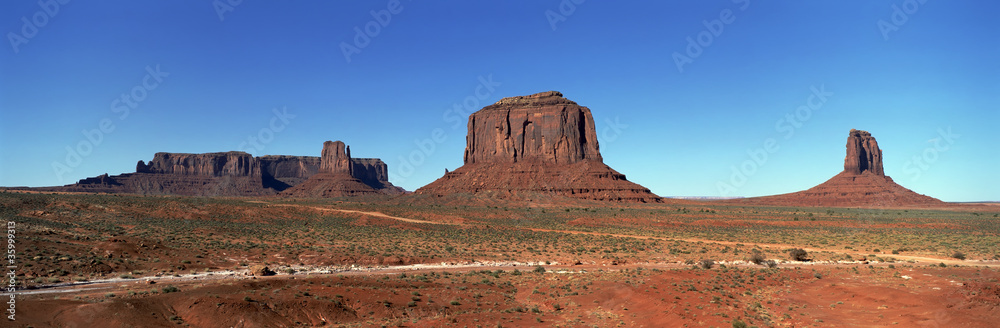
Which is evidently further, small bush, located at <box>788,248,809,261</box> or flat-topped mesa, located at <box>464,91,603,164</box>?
flat-topped mesa, located at <box>464,91,603,164</box>

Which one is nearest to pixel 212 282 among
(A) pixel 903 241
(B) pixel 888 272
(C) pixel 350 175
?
(B) pixel 888 272

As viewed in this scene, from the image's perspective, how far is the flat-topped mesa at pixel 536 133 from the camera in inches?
5064

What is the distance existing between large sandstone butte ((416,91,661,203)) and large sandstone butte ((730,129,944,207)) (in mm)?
54984

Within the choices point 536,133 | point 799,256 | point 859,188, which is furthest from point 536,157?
point 799,256

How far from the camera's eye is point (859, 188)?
142500 mm

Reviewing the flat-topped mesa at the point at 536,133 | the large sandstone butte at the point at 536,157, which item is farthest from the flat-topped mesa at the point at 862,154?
the flat-topped mesa at the point at 536,133

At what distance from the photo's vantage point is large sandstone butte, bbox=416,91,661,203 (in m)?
112

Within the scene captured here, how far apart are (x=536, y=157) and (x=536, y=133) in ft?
20.9

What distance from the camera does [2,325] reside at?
13.8m

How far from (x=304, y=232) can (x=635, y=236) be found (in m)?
28.8

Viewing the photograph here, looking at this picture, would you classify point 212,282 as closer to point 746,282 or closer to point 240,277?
point 240,277

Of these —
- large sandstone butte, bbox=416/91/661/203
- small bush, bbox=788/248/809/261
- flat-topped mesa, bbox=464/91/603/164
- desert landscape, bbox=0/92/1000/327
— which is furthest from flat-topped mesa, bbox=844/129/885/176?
small bush, bbox=788/248/809/261

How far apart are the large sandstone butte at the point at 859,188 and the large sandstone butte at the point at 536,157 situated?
55.0 m

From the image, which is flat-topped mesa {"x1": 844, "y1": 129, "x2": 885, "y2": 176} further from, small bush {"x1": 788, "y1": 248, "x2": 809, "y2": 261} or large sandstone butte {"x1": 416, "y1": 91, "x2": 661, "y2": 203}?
small bush {"x1": 788, "y1": 248, "x2": 809, "y2": 261}
